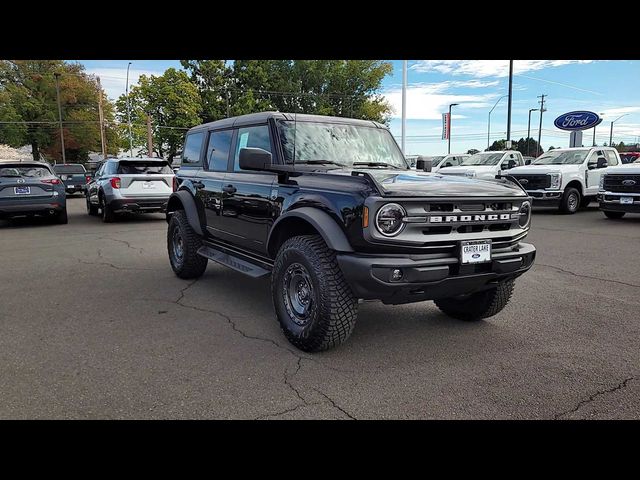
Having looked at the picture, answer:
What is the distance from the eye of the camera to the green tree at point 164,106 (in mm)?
42156

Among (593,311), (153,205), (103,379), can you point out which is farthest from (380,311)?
(153,205)

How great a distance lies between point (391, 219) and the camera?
345 cm

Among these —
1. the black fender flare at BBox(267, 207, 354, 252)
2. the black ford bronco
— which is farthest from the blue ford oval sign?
the black fender flare at BBox(267, 207, 354, 252)

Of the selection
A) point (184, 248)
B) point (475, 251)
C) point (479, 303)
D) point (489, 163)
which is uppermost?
point (489, 163)

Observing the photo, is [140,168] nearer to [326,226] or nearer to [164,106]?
[326,226]

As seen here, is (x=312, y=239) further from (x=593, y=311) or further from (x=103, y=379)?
(x=593, y=311)

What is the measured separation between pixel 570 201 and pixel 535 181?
127 cm

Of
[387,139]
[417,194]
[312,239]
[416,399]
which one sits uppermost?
[387,139]

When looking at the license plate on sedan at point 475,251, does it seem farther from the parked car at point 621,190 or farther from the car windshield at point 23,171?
the car windshield at point 23,171

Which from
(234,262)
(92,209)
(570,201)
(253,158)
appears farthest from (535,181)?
(92,209)

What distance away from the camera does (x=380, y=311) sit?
505 centimetres

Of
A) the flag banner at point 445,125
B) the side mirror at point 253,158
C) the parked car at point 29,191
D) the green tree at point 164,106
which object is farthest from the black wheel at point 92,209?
the flag banner at point 445,125

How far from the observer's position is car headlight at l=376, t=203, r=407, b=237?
11.2 ft
